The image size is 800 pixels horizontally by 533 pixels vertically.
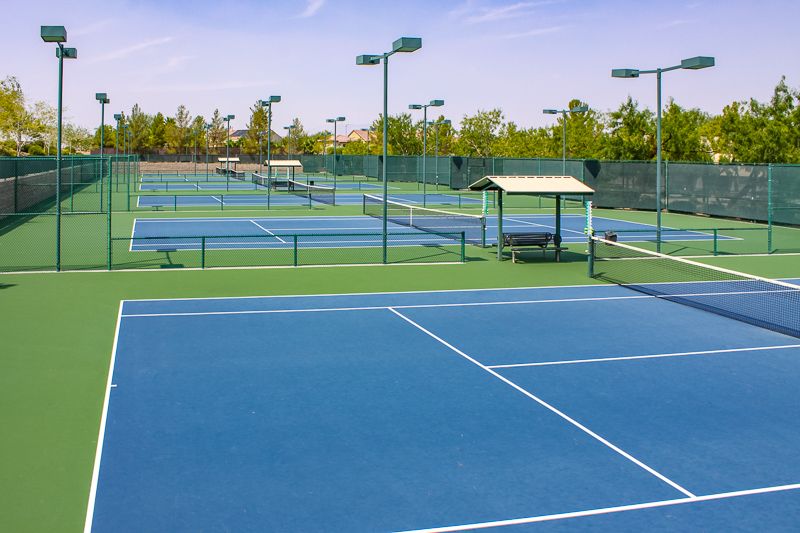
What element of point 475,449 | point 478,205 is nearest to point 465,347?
point 475,449

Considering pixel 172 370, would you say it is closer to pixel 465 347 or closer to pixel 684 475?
pixel 465 347

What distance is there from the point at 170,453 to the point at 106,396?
7.65ft

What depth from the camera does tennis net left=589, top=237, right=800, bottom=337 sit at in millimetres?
15562

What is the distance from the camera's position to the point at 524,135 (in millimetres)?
89250

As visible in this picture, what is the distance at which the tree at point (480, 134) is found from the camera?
9519cm

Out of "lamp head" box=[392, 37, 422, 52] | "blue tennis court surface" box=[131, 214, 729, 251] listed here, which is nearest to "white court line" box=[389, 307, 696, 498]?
Answer: "lamp head" box=[392, 37, 422, 52]

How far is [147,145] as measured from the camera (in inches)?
5561

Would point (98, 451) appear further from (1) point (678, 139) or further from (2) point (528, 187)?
(1) point (678, 139)

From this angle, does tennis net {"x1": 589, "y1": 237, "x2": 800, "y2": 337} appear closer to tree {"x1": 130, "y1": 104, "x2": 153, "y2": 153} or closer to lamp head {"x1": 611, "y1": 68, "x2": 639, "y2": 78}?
lamp head {"x1": 611, "y1": 68, "x2": 639, "y2": 78}

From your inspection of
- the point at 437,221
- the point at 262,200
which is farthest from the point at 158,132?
the point at 437,221

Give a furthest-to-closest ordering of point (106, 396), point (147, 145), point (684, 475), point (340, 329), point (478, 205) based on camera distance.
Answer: point (147, 145)
point (478, 205)
point (340, 329)
point (106, 396)
point (684, 475)

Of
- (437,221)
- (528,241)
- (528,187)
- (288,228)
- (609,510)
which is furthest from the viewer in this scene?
(437,221)

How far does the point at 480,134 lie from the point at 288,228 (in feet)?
220

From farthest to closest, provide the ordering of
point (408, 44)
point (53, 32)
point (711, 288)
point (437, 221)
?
1. point (437, 221)
2. point (408, 44)
3. point (711, 288)
4. point (53, 32)
